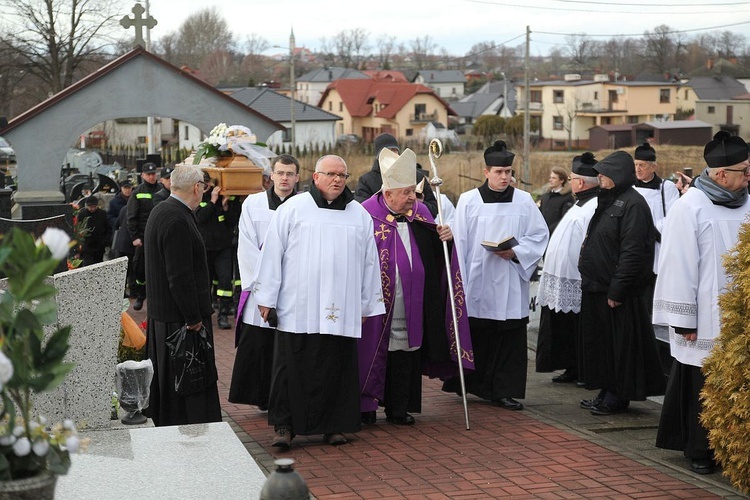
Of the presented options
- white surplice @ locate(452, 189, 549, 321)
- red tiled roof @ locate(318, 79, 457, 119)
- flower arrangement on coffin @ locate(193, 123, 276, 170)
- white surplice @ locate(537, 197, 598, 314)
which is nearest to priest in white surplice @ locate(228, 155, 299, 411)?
white surplice @ locate(452, 189, 549, 321)

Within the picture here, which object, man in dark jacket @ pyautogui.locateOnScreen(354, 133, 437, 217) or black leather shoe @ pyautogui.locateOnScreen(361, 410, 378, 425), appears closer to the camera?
black leather shoe @ pyautogui.locateOnScreen(361, 410, 378, 425)

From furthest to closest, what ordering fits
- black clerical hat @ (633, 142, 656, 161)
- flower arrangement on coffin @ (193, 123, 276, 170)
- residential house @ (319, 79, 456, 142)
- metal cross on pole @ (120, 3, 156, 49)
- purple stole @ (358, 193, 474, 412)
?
residential house @ (319, 79, 456, 142) < metal cross on pole @ (120, 3, 156, 49) < flower arrangement on coffin @ (193, 123, 276, 170) < black clerical hat @ (633, 142, 656, 161) < purple stole @ (358, 193, 474, 412)

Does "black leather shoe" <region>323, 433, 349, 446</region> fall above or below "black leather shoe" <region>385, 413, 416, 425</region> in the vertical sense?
above

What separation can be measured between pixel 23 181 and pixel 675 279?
11696 mm

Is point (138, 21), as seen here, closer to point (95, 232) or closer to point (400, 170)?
point (95, 232)

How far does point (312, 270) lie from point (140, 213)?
6.60 m

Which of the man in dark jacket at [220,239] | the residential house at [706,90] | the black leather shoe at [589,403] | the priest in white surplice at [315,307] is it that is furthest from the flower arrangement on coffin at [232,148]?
the residential house at [706,90]

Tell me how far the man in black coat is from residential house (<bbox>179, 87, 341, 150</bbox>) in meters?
56.6

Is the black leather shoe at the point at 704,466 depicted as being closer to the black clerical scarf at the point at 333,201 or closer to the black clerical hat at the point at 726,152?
the black clerical hat at the point at 726,152

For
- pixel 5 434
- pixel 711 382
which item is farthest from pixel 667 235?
pixel 5 434

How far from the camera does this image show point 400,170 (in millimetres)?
7812

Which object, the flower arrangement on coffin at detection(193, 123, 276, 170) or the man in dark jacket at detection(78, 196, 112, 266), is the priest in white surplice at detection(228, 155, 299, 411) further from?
the man in dark jacket at detection(78, 196, 112, 266)

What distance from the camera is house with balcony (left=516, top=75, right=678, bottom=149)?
8831 cm

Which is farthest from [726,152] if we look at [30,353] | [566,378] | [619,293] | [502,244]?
[30,353]
